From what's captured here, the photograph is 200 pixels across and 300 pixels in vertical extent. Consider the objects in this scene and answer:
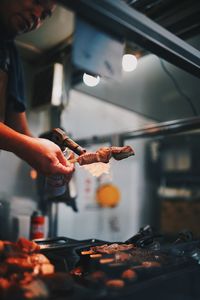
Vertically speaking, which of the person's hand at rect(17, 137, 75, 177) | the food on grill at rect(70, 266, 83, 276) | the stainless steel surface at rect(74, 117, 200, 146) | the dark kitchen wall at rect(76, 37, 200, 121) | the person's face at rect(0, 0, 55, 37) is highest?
the dark kitchen wall at rect(76, 37, 200, 121)

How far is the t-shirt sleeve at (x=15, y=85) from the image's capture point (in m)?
1.01

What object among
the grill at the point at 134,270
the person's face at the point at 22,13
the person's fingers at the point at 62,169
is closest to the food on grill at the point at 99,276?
the grill at the point at 134,270

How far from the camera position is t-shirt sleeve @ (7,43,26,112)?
39.8 inches

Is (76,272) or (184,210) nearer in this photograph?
(76,272)

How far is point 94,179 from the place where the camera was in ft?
6.82

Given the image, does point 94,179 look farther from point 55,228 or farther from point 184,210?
point 184,210

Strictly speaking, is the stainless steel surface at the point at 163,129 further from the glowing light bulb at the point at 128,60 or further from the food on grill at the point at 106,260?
the food on grill at the point at 106,260

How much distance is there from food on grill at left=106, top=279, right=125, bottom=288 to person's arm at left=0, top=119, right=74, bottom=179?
37 cm

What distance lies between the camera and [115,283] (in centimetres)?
53

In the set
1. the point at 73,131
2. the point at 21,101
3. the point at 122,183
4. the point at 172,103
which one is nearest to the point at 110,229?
the point at 122,183

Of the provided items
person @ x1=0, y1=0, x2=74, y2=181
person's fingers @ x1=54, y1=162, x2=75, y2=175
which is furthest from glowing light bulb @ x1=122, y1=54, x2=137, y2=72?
person's fingers @ x1=54, y1=162, x2=75, y2=175

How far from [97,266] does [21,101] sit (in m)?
0.69

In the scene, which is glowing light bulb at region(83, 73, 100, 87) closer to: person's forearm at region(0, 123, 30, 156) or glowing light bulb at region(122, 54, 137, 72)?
glowing light bulb at region(122, 54, 137, 72)

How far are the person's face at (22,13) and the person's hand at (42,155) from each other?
33 cm
